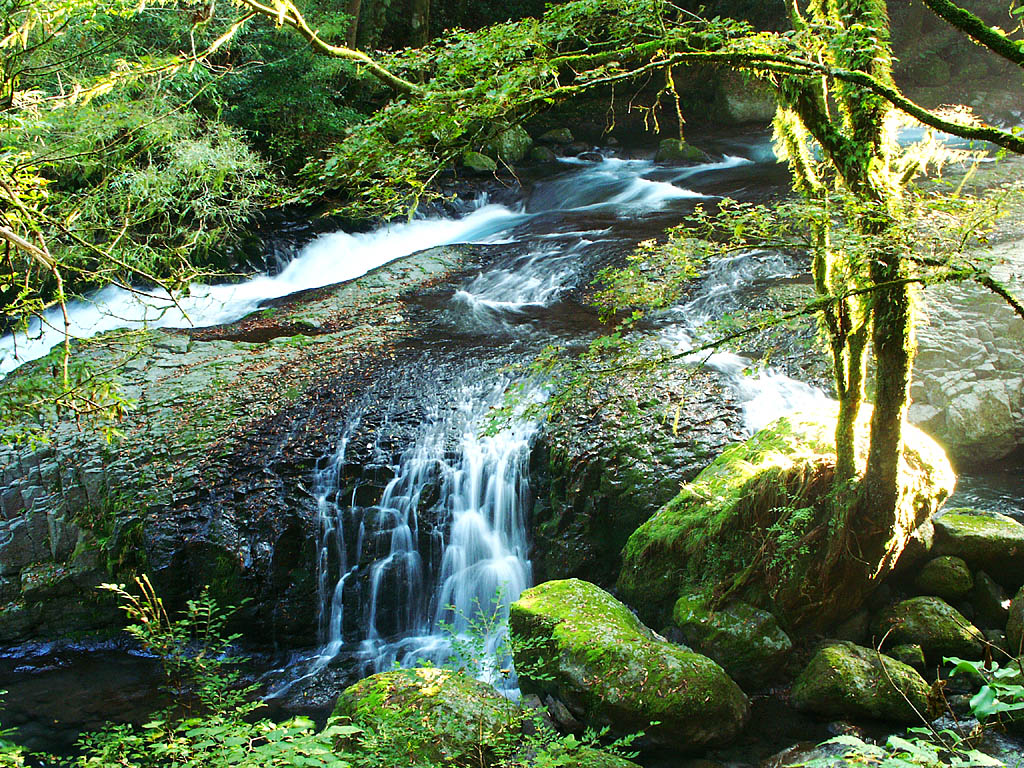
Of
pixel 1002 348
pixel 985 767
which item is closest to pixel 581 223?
pixel 1002 348

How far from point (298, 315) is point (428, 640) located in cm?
521

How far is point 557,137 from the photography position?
17766mm

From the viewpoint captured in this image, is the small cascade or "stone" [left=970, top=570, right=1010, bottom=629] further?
the small cascade

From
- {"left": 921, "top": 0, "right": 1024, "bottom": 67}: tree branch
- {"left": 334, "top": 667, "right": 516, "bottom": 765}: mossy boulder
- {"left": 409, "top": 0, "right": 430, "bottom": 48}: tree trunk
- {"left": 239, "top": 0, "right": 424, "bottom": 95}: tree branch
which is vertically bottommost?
→ {"left": 334, "top": 667, "right": 516, "bottom": 765}: mossy boulder

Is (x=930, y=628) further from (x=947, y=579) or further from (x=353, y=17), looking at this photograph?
(x=353, y=17)

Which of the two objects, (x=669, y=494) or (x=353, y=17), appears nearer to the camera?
(x=669, y=494)

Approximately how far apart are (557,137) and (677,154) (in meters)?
3.38

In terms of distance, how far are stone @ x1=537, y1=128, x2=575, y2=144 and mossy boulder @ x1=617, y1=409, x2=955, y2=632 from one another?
533 inches

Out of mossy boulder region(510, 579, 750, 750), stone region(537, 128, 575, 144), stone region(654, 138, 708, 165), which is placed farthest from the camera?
stone region(537, 128, 575, 144)

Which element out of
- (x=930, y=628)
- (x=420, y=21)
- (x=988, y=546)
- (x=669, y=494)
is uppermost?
(x=420, y=21)

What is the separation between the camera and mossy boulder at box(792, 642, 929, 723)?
4.59 metres

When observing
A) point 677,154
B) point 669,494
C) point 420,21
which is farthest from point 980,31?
point 420,21

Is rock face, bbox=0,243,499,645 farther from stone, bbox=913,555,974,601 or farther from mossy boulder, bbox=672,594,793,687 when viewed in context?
stone, bbox=913,555,974,601

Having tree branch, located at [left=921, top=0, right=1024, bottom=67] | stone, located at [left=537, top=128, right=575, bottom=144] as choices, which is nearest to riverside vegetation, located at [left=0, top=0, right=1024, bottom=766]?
tree branch, located at [left=921, top=0, right=1024, bottom=67]
